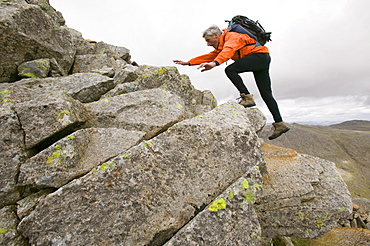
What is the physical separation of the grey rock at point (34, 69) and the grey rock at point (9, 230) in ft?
30.2

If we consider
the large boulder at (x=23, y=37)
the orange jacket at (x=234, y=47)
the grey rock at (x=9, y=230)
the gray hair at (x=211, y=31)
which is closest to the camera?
the grey rock at (x=9, y=230)

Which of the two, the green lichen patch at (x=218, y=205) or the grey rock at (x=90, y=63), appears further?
the grey rock at (x=90, y=63)

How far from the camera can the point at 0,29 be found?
11.0 meters

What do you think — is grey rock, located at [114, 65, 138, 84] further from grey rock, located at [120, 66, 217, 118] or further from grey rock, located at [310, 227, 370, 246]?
grey rock, located at [310, 227, 370, 246]

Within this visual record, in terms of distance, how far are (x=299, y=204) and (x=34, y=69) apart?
1920 cm

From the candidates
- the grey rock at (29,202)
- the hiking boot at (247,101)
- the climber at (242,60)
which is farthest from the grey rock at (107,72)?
the hiking boot at (247,101)

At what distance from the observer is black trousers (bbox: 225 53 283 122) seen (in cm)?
1040

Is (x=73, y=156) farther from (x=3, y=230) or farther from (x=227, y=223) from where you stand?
(x=227, y=223)

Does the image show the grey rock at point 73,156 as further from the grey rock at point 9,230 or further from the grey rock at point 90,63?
the grey rock at point 90,63

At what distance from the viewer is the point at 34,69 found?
12734mm

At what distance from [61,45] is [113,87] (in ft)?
21.0

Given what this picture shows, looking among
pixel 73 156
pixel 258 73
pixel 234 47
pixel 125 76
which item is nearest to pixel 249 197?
pixel 234 47

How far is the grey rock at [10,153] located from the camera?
729 cm

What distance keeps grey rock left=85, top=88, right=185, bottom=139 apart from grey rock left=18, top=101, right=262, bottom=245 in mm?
2156
